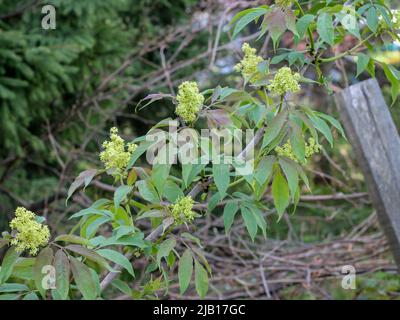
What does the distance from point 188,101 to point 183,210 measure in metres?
0.24

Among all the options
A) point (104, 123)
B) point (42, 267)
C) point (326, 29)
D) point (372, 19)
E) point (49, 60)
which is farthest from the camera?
point (104, 123)

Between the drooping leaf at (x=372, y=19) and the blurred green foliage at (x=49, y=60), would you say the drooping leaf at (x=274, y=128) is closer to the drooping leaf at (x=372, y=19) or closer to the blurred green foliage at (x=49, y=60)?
the drooping leaf at (x=372, y=19)

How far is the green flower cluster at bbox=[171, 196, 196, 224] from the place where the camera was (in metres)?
1.43

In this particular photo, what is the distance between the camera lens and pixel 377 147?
2.51 metres

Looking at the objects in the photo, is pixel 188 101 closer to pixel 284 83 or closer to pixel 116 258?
pixel 284 83

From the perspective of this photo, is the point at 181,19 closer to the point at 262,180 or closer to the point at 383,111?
the point at 383,111

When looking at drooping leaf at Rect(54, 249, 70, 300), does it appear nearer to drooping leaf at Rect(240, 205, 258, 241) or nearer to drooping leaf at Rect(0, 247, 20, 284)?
drooping leaf at Rect(0, 247, 20, 284)

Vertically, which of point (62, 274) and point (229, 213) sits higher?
point (229, 213)

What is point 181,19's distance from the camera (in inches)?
221

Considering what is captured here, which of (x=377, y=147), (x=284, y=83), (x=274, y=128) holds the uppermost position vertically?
(x=377, y=147)

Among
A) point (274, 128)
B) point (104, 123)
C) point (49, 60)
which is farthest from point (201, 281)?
point (104, 123)

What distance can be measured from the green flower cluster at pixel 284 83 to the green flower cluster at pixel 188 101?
0.56 feet

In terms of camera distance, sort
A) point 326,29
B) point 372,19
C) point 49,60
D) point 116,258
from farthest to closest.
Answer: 1. point 49,60
2. point 372,19
3. point 326,29
4. point 116,258
